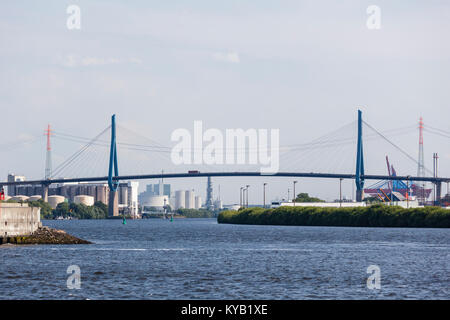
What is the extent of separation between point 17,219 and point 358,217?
83865 mm

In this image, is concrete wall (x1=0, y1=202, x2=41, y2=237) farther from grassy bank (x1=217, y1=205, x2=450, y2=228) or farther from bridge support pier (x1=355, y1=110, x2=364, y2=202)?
bridge support pier (x1=355, y1=110, x2=364, y2=202)

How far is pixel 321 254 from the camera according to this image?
219ft

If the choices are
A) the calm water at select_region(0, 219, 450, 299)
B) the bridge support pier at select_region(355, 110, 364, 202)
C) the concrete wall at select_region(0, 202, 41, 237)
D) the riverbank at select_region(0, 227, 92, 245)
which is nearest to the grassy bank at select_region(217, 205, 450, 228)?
the bridge support pier at select_region(355, 110, 364, 202)

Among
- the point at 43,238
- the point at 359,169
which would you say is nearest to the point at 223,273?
the point at 43,238

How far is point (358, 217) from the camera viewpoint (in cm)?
14238

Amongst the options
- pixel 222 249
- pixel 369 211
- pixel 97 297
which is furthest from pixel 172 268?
pixel 369 211

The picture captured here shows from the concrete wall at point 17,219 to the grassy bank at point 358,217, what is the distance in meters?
76.7

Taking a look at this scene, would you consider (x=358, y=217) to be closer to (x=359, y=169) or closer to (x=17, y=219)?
(x=359, y=169)

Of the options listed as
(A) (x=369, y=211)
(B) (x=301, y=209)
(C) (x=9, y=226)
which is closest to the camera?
(C) (x=9, y=226)

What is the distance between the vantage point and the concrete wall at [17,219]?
69.6m

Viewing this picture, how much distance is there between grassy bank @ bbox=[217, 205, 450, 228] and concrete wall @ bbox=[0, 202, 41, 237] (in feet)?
252
